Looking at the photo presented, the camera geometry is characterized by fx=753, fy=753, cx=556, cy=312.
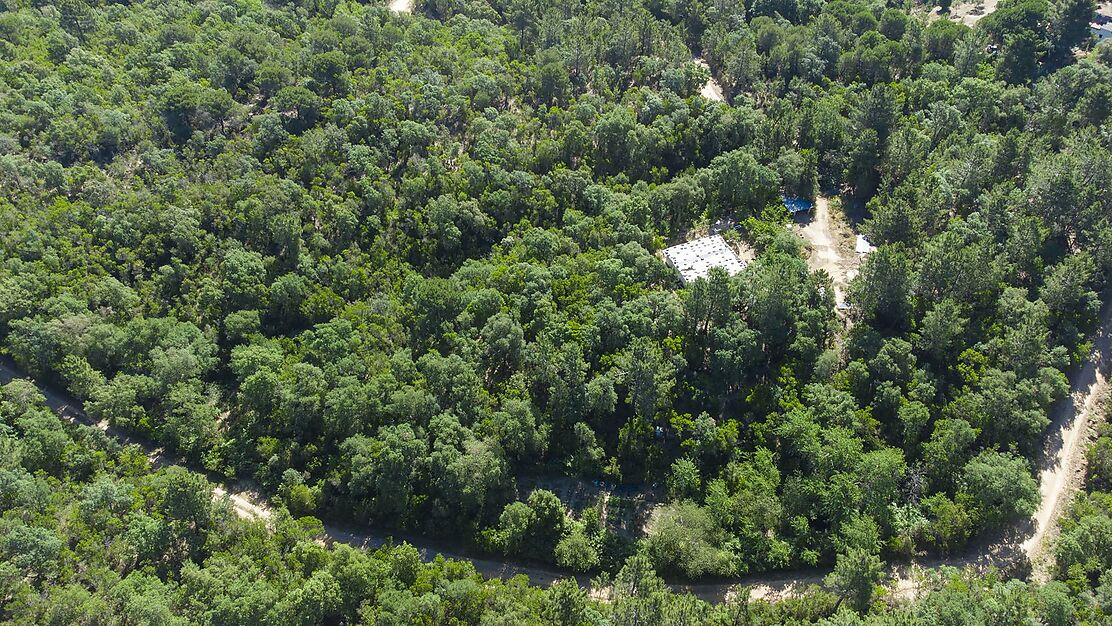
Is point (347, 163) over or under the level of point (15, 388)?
over

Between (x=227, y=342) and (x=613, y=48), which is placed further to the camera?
(x=613, y=48)

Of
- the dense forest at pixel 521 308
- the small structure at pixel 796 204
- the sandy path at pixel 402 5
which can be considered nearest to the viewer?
the dense forest at pixel 521 308

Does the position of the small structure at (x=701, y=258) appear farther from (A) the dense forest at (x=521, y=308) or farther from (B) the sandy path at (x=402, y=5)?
(B) the sandy path at (x=402, y=5)

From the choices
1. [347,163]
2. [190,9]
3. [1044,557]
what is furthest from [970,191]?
[190,9]

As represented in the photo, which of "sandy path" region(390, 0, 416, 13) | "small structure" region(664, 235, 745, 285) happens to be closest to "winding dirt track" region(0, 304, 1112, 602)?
"small structure" region(664, 235, 745, 285)

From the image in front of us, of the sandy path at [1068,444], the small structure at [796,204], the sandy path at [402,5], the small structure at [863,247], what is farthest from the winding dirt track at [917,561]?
the sandy path at [402,5]

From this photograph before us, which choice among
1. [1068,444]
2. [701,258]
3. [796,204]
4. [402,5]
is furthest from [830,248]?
[402,5]

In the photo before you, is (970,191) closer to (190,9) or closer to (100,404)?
(100,404)
